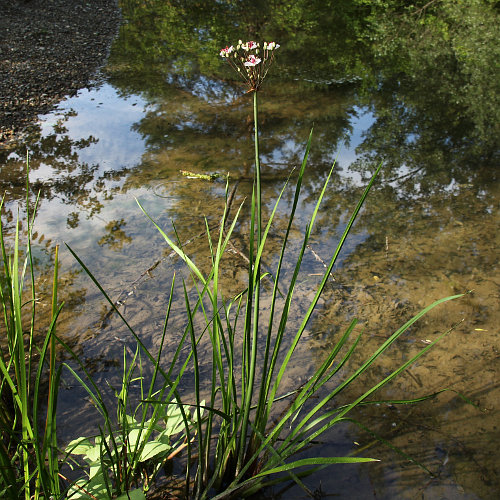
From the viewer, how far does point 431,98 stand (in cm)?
461

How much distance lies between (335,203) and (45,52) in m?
4.54

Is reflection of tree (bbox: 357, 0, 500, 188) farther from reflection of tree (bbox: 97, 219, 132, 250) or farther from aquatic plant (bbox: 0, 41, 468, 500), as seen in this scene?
aquatic plant (bbox: 0, 41, 468, 500)

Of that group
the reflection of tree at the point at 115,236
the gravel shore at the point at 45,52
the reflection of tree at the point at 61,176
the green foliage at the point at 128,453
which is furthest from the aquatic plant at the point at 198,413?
the gravel shore at the point at 45,52

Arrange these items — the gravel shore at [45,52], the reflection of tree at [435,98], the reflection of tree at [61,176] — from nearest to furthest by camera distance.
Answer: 1. the reflection of tree at [61,176]
2. the reflection of tree at [435,98]
3. the gravel shore at [45,52]

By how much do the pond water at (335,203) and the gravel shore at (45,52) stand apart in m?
0.25

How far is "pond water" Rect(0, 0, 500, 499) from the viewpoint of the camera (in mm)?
1696

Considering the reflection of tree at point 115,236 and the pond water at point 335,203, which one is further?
the reflection of tree at point 115,236

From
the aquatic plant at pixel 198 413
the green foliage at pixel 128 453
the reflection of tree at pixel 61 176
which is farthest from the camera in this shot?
the reflection of tree at pixel 61 176

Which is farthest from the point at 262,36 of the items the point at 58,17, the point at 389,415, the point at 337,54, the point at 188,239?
the point at 389,415

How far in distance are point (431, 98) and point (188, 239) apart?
312cm

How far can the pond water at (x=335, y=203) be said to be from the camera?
1696mm

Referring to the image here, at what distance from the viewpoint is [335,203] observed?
122 inches

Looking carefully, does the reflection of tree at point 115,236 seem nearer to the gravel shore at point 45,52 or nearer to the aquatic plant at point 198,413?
the aquatic plant at point 198,413

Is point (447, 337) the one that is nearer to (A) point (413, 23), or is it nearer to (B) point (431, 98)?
(B) point (431, 98)
